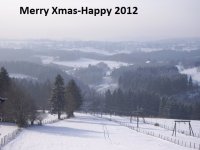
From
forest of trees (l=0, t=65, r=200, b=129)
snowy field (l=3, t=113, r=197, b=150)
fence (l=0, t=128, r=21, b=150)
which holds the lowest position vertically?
snowy field (l=3, t=113, r=197, b=150)

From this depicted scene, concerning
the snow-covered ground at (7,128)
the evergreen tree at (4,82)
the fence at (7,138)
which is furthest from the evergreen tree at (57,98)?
the fence at (7,138)

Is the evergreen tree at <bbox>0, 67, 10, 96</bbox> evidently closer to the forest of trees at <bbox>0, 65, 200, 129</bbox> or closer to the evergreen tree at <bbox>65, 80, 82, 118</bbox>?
the forest of trees at <bbox>0, 65, 200, 129</bbox>

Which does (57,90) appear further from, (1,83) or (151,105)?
(151,105)

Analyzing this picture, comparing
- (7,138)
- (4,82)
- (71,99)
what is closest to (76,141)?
→ (7,138)

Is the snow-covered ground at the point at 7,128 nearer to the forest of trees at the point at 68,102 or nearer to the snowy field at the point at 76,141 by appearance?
the forest of trees at the point at 68,102

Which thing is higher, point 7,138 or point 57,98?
point 57,98

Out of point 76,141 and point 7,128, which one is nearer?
point 76,141

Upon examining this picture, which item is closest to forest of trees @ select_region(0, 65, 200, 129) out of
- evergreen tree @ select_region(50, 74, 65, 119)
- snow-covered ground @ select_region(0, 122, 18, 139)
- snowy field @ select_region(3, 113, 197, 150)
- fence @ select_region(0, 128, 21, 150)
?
evergreen tree @ select_region(50, 74, 65, 119)

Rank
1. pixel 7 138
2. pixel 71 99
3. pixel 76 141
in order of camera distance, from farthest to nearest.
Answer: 1. pixel 71 99
2. pixel 76 141
3. pixel 7 138

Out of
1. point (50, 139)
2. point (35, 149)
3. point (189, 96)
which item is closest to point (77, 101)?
point (50, 139)

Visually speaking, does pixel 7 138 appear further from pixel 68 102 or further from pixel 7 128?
pixel 68 102

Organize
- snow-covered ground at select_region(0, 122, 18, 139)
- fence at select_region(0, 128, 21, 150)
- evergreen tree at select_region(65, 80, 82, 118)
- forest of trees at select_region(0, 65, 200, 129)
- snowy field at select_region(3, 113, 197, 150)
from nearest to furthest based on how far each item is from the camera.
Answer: fence at select_region(0, 128, 21, 150) < snowy field at select_region(3, 113, 197, 150) < snow-covered ground at select_region(0, 122, 18, 139) < forest of trees at select_region(0, 65, 200, 129) < evergreen tree at select_region(65, 80, 82, 118)
